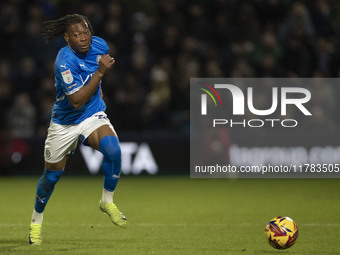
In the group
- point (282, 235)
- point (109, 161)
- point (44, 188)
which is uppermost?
point (109, 161)

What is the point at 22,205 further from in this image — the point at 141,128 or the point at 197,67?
the point at 197,67

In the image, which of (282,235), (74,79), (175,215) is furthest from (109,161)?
(175,215)

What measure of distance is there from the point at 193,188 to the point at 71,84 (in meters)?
6.81

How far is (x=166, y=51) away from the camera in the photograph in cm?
1677

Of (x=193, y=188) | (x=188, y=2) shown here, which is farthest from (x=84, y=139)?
(x=188, y=2)

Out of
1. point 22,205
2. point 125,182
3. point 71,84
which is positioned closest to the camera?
point 71,84

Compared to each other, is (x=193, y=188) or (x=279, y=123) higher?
(x=279, y=123)

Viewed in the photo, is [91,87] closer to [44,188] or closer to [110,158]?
[110,158]

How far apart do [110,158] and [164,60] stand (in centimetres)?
881

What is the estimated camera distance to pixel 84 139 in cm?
787

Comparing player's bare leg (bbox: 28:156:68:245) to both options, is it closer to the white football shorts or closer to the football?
the white football shorts

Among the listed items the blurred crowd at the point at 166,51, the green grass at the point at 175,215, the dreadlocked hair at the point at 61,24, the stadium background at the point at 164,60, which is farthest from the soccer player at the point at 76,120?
the blurred crowd at the point at 166,51

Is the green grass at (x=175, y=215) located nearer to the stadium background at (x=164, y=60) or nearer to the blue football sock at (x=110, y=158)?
the blue football sock at (x=110, y=158)

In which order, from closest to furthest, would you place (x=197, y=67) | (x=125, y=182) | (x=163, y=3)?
(x=125, y=182) < (x=197, y=67) < (x=163, y=3)
